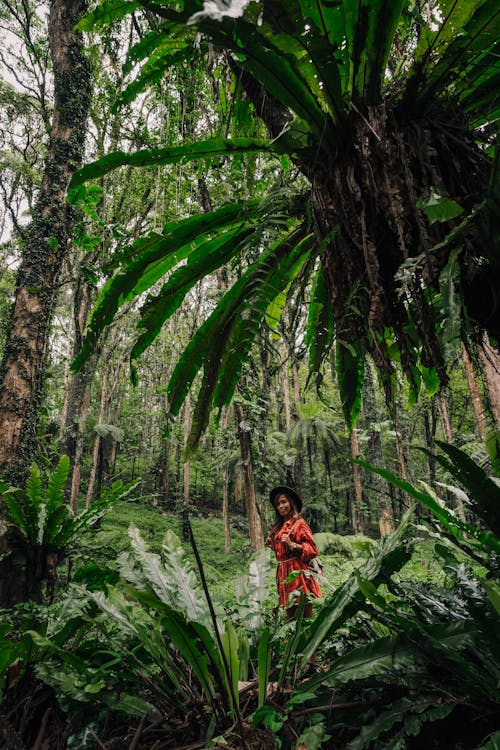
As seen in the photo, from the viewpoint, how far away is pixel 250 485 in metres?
7.06

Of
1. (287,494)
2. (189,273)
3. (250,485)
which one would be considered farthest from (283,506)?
(250,485)

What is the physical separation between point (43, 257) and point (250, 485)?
198 inches

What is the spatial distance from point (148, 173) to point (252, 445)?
5.83m

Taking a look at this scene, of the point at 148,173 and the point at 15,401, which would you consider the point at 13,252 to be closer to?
the point at 148,173

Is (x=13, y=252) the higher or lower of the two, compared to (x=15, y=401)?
higher

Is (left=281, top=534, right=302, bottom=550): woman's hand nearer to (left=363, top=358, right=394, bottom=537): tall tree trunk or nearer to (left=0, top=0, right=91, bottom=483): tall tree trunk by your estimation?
(left=0, top=0, right=91, bottom=483): tall tree trunk

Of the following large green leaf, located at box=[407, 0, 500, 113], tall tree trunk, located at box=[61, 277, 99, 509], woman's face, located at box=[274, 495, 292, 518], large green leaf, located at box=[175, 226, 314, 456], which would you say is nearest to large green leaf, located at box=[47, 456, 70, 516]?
large green leaf, located at box=[175, 226, 314, 456]

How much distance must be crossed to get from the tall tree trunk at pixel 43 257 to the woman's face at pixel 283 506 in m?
2.22

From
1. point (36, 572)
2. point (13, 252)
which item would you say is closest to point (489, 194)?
point (36, 572)

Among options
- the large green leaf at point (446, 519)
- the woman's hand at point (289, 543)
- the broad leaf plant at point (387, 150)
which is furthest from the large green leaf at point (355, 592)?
the woman's hand at point (289, 543)

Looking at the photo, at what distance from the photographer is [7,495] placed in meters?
2.19

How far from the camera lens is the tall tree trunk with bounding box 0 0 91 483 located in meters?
3.29

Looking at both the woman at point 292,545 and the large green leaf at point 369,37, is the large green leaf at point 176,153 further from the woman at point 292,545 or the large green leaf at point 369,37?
the woman at point 292,545

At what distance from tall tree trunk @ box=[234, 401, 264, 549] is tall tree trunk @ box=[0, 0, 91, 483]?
401 cm
